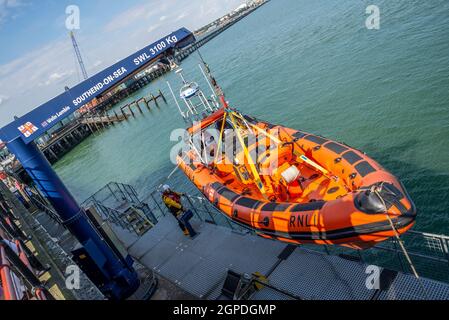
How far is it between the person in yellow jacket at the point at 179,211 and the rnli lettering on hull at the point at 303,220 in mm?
3137

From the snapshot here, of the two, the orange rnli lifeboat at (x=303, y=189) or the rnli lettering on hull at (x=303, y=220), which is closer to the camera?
the orange rnli lifeboat at (x=303, y=189)

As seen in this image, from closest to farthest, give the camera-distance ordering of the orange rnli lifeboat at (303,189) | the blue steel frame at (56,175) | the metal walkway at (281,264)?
the metal walkway at (281,264) < the orange rnli lifeboat at (303,189) < the blue steel frame at (56,175)

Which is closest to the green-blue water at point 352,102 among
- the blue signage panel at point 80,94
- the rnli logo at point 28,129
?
the blue signage panel at point 80,94

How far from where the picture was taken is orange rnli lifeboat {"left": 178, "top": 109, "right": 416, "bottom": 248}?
623cm

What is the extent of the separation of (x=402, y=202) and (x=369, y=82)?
51.0 ft

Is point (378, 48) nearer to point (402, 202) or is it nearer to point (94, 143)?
point (402, 202)

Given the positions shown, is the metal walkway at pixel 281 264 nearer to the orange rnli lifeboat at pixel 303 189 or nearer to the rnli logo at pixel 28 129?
the orange rnli lifeboat at pixel 303 189

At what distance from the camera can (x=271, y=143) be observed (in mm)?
10203

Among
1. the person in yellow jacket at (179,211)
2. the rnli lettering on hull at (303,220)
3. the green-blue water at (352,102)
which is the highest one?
the person in yellow jacket at (179,211)

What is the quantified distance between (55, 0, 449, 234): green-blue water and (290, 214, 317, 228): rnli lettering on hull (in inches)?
182

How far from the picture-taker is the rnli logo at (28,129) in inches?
248

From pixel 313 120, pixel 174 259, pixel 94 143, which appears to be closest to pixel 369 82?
pixel 313 120

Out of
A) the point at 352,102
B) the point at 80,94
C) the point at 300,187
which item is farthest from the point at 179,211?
the point at 352,102

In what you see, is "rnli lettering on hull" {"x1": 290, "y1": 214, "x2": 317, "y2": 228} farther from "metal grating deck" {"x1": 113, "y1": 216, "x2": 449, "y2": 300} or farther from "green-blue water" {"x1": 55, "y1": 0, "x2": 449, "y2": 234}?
"green-blue water" {"x1": 55, "y1": 0, "x2": 449, "y2": 234}
